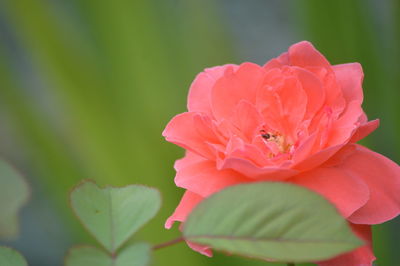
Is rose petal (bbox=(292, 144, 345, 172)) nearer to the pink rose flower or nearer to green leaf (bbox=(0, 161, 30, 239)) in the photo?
the pink rose flower

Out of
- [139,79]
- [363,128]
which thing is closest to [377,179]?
[363,128]

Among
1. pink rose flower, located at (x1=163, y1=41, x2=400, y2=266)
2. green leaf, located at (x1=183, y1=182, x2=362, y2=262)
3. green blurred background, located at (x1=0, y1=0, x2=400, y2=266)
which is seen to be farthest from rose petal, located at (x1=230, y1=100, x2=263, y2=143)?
green blurred background, located at (x1=0, y1=0, x2=400, y2=266)

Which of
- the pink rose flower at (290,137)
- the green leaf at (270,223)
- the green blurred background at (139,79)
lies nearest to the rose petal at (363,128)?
the pink rose flower at (290,137)

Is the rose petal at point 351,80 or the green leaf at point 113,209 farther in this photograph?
the rose petal at point 351,80

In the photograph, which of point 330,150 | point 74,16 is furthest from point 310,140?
point 74,16

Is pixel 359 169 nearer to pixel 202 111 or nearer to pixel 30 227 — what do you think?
pixel 202 111

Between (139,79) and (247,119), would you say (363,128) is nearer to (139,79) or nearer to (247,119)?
(247,119)

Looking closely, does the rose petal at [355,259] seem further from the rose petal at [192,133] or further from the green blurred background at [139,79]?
the green blurred background at [139,79]
